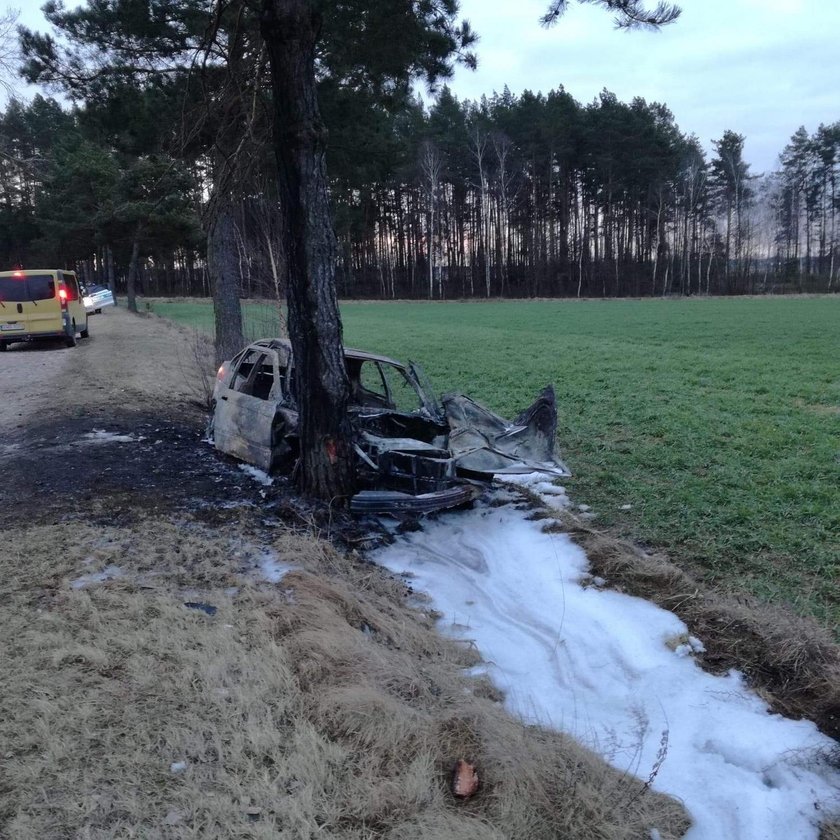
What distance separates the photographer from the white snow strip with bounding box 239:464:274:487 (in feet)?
24.5

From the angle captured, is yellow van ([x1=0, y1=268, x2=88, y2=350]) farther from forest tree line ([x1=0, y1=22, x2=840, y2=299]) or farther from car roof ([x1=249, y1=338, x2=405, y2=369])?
forest tree line ([x1=0, y1=22, x2=840, y2=299])

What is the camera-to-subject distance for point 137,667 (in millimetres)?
3596

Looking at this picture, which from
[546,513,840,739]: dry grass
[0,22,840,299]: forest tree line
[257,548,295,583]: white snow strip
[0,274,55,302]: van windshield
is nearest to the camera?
[546,513,840,739]: dry grass

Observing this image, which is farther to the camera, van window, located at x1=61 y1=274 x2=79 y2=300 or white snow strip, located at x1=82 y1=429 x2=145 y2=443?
van window, located at x1=61 y1=274 x2=79 y2=300

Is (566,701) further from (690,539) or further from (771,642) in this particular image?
(690,539)

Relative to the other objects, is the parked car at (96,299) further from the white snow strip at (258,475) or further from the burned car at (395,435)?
the white snow strip at (258,475)

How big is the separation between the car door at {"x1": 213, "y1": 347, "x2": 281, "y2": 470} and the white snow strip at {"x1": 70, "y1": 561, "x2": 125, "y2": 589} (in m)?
2.58

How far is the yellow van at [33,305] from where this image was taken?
16672 millimetres

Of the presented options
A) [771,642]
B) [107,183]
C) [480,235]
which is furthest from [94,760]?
[480,235]

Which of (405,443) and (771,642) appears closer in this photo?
(771,642)

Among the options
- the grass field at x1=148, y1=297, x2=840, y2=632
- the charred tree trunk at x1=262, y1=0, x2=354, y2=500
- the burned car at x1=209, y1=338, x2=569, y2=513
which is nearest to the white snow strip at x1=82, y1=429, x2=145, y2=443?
the burned car at x1=209, y1=338, x2=569, y2=513

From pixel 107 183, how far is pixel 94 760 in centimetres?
3632

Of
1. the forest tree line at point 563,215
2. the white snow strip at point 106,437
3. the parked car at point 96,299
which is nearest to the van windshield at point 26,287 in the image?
the white snow strip at point 106,437

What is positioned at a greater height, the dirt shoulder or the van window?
the van window
